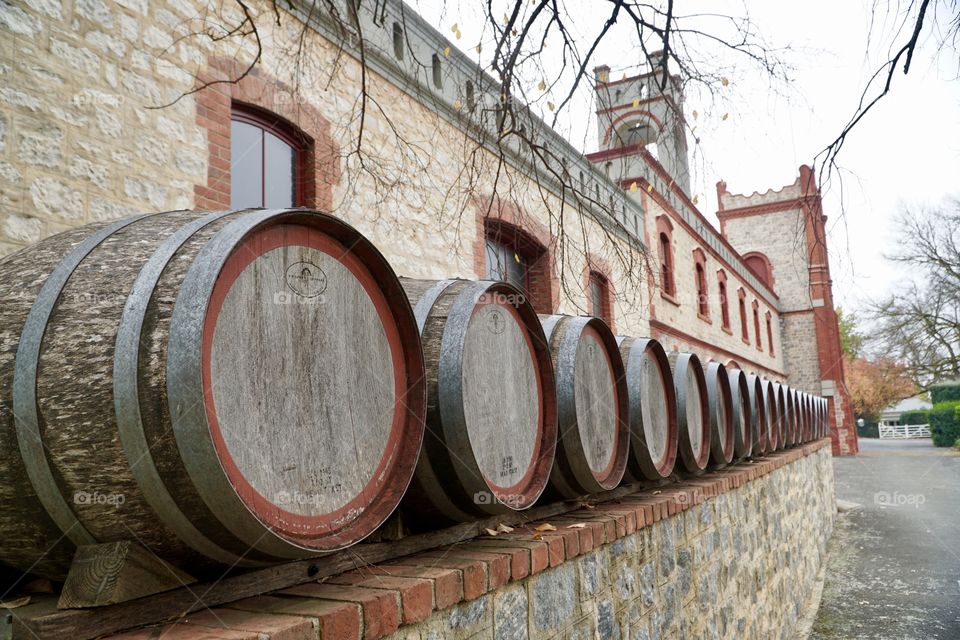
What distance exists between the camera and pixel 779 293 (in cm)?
3011

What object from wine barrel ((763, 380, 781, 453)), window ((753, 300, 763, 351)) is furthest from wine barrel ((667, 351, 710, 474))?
window ((753, 300, 763, 351))

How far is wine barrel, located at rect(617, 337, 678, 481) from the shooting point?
3256 millimetres

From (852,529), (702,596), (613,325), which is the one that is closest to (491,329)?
(702,596)

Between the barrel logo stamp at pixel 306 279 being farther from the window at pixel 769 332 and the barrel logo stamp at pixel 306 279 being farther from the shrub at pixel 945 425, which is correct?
the shrub at pixel 945 425

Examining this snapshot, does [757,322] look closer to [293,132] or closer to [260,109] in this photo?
[293,132]

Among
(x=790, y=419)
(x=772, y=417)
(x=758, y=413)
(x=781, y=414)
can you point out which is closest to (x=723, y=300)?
(x=790, y=419)

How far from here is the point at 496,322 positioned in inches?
91.0

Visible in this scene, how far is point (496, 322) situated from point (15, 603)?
146cm

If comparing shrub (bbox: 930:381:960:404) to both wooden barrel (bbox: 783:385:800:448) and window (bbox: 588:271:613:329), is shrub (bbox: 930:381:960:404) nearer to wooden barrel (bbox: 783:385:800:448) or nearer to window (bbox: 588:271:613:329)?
window (bbox: 588:271:613:329)

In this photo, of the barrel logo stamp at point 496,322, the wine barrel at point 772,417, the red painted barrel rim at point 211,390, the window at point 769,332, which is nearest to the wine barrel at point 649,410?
the barrel logo stamp at point 496,322

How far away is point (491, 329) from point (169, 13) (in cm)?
379

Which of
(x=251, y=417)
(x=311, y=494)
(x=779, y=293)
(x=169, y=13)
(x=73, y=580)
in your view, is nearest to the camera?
(x=73, y=580)

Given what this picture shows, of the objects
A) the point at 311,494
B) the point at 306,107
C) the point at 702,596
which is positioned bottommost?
the point at 702,596

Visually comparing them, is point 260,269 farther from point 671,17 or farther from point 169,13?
point 169,13
